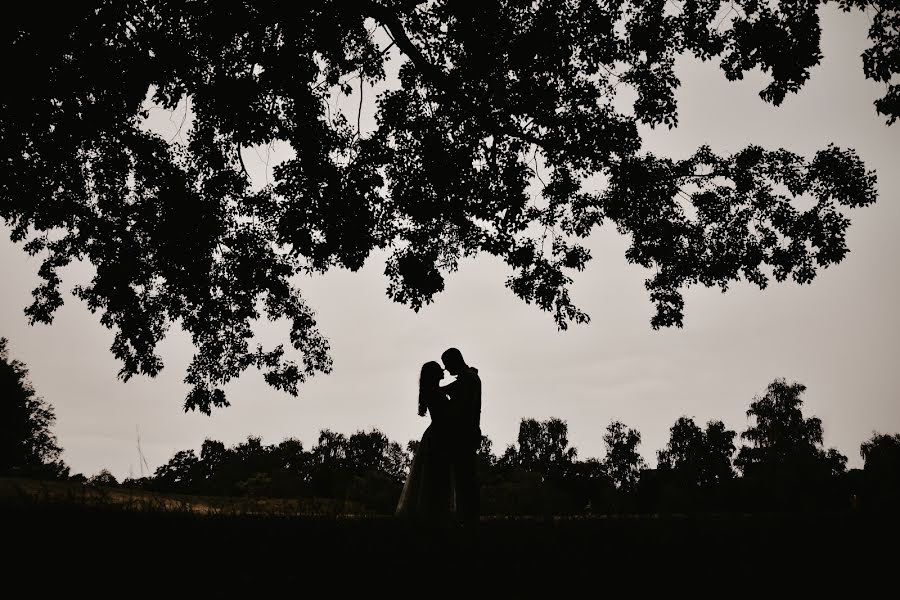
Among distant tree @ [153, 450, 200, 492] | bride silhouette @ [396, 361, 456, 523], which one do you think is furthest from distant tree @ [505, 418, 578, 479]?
bride silhouette @ [396, 361, 456, 523]

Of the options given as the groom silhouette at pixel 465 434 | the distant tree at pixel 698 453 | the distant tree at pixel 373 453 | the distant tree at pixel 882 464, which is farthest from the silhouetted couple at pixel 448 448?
the distant tree at pixel 373 453

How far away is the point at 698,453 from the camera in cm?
9225

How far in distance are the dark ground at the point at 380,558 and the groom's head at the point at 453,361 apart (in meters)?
3.11

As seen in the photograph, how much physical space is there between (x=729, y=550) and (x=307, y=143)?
380 inches

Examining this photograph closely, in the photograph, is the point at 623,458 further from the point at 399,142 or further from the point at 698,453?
the point at 399,142

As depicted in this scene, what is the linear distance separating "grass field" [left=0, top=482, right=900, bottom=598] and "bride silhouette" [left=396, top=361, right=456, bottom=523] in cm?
270

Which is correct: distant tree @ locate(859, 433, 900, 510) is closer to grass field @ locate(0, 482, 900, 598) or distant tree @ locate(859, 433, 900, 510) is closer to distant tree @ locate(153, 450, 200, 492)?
grass field @ locate(0, 482, 900, 598)

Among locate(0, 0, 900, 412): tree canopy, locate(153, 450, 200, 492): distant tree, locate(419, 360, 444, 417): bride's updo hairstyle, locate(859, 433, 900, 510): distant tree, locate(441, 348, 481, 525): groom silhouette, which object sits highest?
locate(0, 0, 900, 412): tree canopy

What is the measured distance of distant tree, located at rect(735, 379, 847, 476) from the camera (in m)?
57.5

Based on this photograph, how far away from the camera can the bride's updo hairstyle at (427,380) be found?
7273 millimetres

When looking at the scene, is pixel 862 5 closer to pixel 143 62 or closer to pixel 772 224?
pixel 772 224

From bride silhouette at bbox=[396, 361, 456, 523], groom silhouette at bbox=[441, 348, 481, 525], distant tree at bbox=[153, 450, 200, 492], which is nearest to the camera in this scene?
groom silhouette at bbox=[441, 348, 481, 525]

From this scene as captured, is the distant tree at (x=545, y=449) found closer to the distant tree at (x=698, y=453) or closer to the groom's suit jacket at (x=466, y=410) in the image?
the distant tree at (x=698, y=453)

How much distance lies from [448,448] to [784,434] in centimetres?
6685
